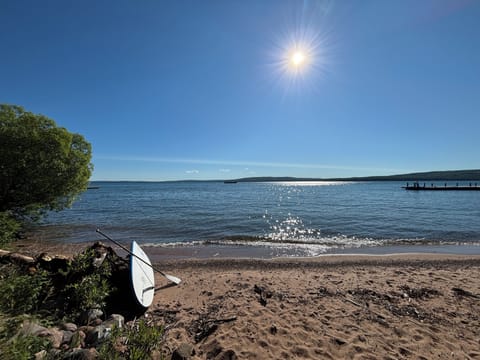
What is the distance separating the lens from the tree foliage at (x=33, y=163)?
11102mm

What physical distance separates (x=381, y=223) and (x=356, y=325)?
1802 centimetres

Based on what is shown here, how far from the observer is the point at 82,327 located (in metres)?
3.90

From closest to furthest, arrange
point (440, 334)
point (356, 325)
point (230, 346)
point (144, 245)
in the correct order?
point (230, 346), point (440, 334), point (356, 325), point (144, 245)

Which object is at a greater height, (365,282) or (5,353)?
(5,353)

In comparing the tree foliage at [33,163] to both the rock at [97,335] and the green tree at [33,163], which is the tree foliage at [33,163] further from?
the rock at [97,335]

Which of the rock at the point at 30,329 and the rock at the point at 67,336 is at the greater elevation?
the rock at the point at 30,329

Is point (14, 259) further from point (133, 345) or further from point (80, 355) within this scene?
point (133, 345)

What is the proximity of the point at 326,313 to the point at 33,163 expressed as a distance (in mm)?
16169

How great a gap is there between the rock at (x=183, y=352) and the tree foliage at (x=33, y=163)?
13.2 meters

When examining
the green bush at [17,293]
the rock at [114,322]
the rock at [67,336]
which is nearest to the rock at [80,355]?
the rock at [67,336]

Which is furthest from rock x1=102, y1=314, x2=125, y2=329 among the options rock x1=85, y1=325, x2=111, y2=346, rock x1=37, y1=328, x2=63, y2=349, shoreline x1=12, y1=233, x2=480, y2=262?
shoreline x1=12, y1=233, x2=480, y2=262

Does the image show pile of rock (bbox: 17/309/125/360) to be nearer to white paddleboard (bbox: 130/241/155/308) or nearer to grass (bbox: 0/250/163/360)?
grass (bbox: 0/250/163/360)

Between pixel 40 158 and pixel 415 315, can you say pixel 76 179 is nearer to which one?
pixel 40 158

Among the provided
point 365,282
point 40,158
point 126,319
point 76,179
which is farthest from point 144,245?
point 365,282
